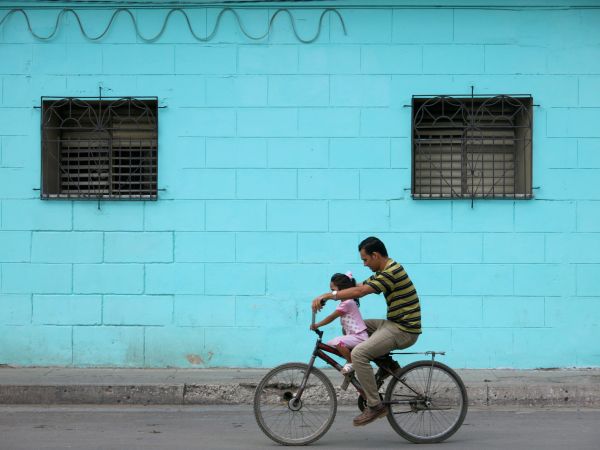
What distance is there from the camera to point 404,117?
9445 millimetres

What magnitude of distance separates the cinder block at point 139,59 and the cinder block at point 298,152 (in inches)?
52.7

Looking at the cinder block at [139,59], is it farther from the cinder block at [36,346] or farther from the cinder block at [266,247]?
the cinder block at [36,346]

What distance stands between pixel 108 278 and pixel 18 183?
53.5 inches

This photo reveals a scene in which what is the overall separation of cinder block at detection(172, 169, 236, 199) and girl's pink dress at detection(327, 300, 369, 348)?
316 centimetres

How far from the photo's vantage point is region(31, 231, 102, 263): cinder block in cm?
948

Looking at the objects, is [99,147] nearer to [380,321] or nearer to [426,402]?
[380,321]

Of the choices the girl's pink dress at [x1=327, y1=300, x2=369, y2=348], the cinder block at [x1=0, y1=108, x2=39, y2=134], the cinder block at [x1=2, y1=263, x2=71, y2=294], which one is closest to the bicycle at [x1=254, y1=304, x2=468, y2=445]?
the girl's pink dress at [x1=327, y1=300, x2=369, y2=348]

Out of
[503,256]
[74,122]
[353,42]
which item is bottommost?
[503,256]

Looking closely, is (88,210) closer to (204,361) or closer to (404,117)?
(204,361)

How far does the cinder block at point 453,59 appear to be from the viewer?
9453 millimetres

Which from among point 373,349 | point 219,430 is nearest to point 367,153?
point 373,349

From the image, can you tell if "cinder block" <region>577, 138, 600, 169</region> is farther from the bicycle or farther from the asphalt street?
the bicycle

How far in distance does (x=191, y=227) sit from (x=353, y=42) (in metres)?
2.52

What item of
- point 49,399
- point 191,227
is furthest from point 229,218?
point 49,399
